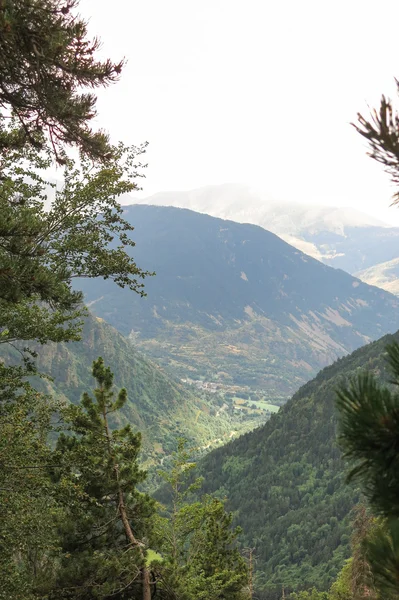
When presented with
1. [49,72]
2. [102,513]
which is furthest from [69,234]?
[102,513]

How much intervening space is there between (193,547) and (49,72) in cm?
1868

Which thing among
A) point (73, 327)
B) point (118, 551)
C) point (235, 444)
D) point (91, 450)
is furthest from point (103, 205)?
point (235, 444)

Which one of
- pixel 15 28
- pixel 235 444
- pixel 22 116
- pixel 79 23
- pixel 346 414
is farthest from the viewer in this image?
pixel 235 444

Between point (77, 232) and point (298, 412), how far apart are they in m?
189

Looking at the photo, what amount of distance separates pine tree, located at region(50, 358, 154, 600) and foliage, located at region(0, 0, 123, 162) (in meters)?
7.09

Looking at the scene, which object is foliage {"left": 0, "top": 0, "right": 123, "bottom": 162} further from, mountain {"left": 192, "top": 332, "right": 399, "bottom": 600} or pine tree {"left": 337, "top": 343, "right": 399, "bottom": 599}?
mountain {"left": 192, "top": 332, "right": 399, "bottom": 600}

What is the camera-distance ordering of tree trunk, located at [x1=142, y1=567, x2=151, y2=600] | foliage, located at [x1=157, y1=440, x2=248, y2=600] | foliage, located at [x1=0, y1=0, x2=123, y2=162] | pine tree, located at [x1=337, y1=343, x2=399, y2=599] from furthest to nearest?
1. foliage, located at [x1=157, y1=440, x2=248, y2=600]
2. tree trunk, located at [x1=142, y1=567, x2=151, y2=600]
3. foliage, located at [x1=0, y1=0, x2=123, y2=162]
4. pine tree, located at [x1=337, y1=343, x2=399, y2=599]

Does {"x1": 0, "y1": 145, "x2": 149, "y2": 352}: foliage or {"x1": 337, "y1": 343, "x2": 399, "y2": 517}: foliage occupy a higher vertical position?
{"x1": 0, "y1": 145, "x2": 149, "y2": 352}: foliage

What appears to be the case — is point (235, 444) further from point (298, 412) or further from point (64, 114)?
point (64, 114)

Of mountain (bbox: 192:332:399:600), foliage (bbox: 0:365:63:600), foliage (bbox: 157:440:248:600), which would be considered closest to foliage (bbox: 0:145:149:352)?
foliage (bbox: 0:365:63:600)

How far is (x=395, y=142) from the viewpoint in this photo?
310 cm

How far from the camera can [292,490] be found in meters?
157

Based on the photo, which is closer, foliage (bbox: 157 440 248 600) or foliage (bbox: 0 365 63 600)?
foliage (bbox: 0 365 63 600)

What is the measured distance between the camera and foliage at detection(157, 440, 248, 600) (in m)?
15.0
